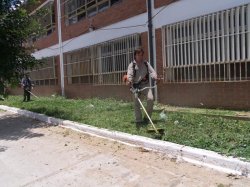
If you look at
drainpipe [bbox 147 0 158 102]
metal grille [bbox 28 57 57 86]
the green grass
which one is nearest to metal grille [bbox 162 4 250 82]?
drainpipe [bbox 147 0 158 102]

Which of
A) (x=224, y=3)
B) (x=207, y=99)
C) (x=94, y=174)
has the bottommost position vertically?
(x=94, y=174)

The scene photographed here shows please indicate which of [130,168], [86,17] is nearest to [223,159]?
[130,168]

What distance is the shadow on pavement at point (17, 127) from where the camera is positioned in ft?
37.0

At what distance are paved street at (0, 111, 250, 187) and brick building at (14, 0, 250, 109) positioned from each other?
13.8 ft

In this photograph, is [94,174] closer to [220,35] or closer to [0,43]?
[220,35]

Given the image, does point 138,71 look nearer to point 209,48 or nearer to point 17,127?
point 209,48

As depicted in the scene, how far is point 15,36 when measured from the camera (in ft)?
43.7

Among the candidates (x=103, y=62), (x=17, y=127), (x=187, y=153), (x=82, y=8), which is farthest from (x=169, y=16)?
(x=82, y=8)

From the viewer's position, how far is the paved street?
19.9 feet

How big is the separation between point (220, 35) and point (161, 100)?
3.53 m

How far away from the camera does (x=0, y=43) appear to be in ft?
42.4

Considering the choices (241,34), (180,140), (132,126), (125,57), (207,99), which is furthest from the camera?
(125,57)

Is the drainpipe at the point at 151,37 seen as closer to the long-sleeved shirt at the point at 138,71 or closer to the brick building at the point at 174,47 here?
A: the brick building at the point at 174,47

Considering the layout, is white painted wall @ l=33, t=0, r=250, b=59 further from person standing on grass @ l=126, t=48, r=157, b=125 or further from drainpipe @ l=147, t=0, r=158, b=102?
person standing on grass @ l=126, t=48, r=157, b=125
